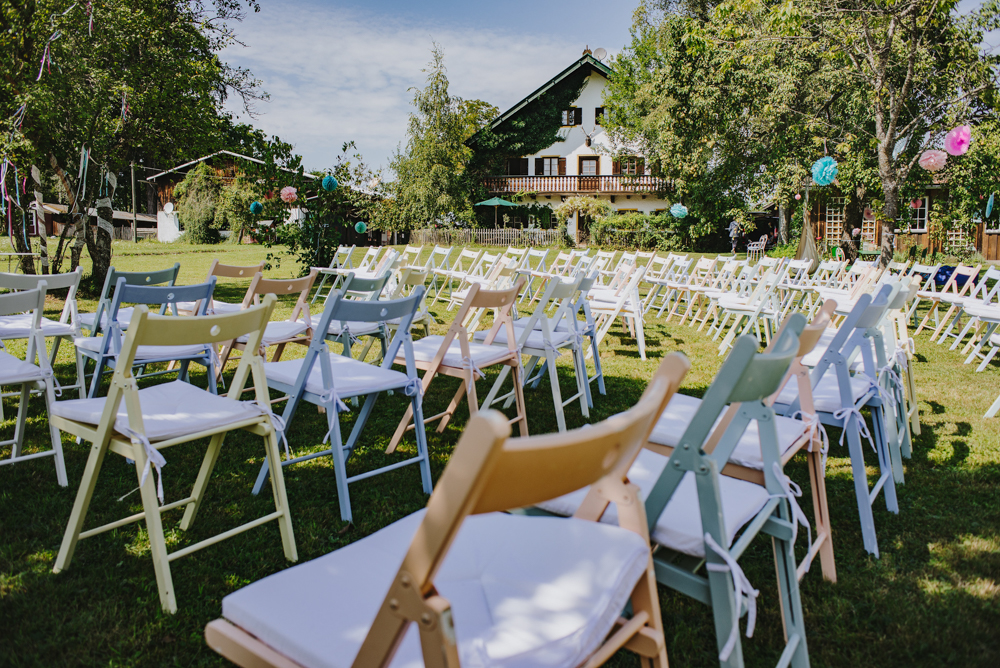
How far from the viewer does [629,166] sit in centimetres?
3109

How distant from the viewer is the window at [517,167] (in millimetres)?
32312

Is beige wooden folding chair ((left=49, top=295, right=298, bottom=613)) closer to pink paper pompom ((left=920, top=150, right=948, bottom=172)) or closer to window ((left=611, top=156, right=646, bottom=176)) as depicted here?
pink paper pompom ((left=920, top=150, right=948, bottom=172))

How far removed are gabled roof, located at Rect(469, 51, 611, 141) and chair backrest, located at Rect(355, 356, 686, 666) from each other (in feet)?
104

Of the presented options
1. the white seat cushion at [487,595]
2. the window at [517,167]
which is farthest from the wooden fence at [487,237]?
the white seat cushion at [487,595]

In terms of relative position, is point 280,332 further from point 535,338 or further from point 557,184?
point 557,184

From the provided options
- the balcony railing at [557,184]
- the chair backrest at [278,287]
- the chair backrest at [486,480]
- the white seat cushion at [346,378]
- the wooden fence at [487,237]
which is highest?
the balcony railing at [557,184]

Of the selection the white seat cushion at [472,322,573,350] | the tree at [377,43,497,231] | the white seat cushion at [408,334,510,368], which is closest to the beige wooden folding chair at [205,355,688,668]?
the white seat cushion at [408,334,510,368]

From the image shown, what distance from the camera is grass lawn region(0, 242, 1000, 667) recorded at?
2.05 meters

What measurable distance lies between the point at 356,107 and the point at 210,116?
22.6m

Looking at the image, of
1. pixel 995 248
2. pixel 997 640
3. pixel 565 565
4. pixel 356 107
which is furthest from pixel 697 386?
pixel 356 107

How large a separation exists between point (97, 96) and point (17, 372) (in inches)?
262

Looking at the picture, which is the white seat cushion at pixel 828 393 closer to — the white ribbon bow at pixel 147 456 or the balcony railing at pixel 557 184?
the white ribbon bow at pixel 147 456

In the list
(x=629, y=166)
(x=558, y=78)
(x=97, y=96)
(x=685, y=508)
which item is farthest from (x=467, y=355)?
(x=558, y=78)

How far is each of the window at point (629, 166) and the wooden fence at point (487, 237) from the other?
7.00 metres
